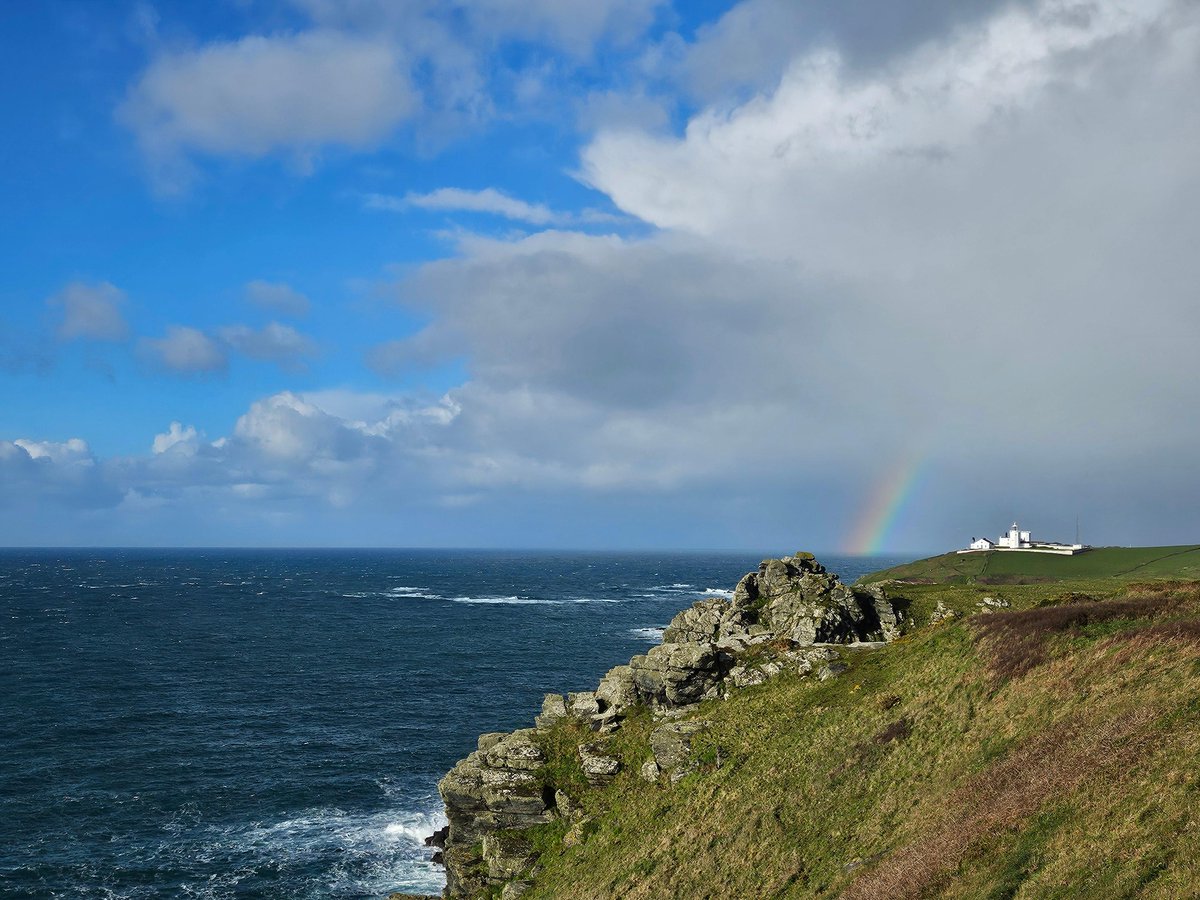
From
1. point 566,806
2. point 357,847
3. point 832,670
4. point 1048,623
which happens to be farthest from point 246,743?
point 1048,623

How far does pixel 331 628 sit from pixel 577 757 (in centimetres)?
13129

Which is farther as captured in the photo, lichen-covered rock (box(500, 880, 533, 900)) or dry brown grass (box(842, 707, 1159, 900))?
lichen-covered rock (box(500, 880, 533, 900))

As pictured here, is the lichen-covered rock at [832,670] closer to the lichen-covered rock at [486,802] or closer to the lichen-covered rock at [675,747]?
the lichen-covered rock at [675,747]

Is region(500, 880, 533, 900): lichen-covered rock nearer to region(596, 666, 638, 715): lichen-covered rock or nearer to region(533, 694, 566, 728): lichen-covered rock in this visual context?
region(533, 694, 566, 728): lichen-covered rock

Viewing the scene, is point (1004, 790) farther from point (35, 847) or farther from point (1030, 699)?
point (35, 847)

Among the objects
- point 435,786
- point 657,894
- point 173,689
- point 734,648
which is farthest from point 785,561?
point 173,689

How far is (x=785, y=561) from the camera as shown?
63.8 metres

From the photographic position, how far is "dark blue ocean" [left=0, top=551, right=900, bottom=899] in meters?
53.3

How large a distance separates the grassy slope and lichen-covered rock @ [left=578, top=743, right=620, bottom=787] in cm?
81

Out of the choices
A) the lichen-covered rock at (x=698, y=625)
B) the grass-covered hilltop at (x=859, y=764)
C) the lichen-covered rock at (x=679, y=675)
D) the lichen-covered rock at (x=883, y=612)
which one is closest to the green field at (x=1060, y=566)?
the lichen-covered rock at (x=883, y=612)

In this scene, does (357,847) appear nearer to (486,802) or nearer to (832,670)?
(486,802)

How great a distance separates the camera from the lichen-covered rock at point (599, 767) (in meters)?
44.7

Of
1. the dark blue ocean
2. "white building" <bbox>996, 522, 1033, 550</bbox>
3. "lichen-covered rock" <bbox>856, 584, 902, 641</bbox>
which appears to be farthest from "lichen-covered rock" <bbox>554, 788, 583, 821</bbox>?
"white building" <bbox>996, 522, 1033, 550</bbox>

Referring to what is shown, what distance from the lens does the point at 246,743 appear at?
8019cm
